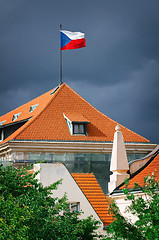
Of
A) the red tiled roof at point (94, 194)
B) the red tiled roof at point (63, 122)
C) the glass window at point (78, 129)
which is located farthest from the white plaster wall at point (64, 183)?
the glass window at point (78, 129)

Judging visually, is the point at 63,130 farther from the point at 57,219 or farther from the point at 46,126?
the point at 57,219

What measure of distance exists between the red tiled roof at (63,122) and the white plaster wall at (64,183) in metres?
19.0

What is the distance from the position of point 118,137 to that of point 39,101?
1126 inches

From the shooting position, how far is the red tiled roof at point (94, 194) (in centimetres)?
3002

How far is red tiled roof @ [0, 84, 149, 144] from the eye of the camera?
49531 millimetres

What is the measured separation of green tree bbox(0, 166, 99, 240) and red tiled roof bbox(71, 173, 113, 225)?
14.5 feet

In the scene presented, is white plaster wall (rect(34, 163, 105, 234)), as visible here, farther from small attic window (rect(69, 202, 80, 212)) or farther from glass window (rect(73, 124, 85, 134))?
glass window (rect(73, 124, 85, 134))

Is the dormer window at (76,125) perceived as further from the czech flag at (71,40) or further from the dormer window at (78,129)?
the czech flag at (71,40)

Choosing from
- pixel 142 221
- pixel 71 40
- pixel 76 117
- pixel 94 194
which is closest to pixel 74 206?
pixel 94 194

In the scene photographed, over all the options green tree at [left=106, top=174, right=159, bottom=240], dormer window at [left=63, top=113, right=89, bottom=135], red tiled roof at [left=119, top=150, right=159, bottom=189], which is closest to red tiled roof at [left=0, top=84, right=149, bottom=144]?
dormer window at [left=63, top=113, right=89, bottom=135]

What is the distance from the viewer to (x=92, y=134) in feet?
167

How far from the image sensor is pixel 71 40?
169 feet

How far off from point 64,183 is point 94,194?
2607 millimetres

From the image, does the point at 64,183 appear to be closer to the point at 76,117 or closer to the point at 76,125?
the point at 76,125
